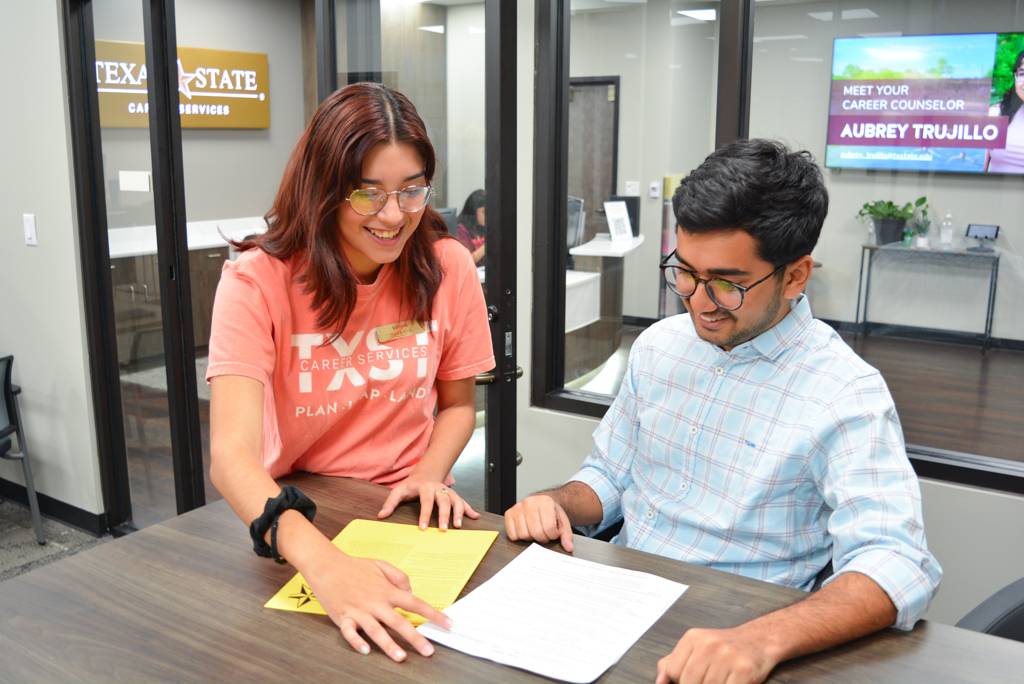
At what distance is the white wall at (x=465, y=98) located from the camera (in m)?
2.55

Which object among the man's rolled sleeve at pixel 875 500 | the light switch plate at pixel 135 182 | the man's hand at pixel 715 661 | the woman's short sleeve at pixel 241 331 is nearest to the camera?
the man's hand at pixel 715 661

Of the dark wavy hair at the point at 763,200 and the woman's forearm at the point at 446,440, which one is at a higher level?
the dark wavy hair at the point at 763,200

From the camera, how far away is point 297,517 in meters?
1.22

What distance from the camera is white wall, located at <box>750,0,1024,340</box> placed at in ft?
9.81

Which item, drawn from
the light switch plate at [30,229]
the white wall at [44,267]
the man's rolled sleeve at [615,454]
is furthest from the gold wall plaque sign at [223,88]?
the man's rolled sleeve at [615,454]

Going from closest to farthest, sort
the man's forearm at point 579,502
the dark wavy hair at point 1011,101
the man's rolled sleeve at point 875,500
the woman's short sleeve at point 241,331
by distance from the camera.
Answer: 1. the man's rolled sleeve at point 875,500
2. the woman's short sleeve at point 241,331
3. the man's forearm at point 579,502
4. the dark wavy hair at point 1011,101

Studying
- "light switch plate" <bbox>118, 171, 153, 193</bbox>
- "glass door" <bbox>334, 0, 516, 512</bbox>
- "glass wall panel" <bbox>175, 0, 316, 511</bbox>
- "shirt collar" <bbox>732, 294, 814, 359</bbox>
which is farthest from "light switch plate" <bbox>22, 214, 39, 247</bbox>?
"shirt collar" <bbox>732, 294, 814, 359</bbox>

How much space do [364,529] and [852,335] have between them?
99.1 inches

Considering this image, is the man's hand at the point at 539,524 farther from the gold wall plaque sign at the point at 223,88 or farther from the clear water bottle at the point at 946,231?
the gold wall plaque sign at the point at 223,88

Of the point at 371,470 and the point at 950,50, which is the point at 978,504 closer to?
the point at 950,50

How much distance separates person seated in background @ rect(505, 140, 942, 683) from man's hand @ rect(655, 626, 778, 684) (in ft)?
0.66

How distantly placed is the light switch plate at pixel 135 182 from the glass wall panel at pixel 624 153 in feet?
5.31

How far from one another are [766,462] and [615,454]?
1.10 feet

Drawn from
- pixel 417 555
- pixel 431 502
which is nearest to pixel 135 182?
pixel 431 502
